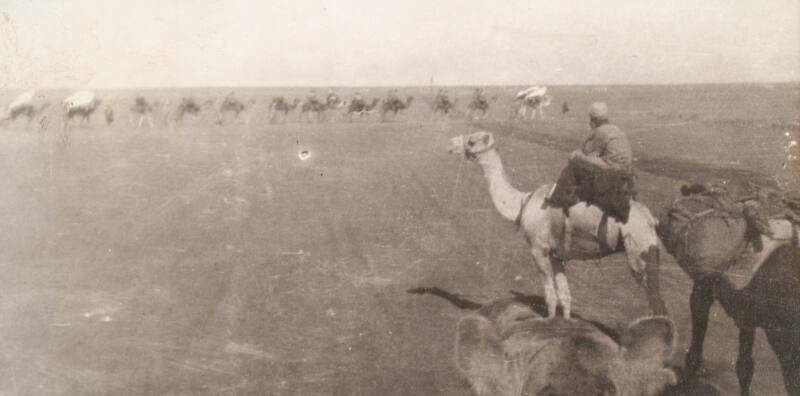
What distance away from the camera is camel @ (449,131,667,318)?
5039 mm

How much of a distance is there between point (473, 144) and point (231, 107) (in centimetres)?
246

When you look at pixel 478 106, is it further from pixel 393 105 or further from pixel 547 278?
pixel 547 278

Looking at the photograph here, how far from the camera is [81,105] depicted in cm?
577

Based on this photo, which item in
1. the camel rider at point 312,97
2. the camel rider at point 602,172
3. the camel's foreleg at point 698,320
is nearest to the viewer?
the camel rider at point 602,172

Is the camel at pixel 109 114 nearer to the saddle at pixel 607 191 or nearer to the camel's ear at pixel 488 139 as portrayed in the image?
the camel's ear at pixel 488 139

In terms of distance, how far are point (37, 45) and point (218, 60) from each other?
1763 millimetres

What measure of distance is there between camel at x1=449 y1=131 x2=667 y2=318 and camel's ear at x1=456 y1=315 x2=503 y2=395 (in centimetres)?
60

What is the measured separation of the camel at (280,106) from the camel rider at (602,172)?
8.83 feet

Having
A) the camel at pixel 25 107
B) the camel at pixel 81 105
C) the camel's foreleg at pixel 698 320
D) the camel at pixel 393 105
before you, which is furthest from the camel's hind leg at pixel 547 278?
the camel at pixel 25 107

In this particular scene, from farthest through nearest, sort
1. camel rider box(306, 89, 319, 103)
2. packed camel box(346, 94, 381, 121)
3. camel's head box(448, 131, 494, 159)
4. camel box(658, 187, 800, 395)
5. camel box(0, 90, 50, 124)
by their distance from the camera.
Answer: packed camel box(346, 94, 381, 121), camel rider box(306, 89, 319, 103), camel box(0, 90, 50, 124), camel's head box(448, 131, 494, 159), camel box(658, 187, 800, 395)

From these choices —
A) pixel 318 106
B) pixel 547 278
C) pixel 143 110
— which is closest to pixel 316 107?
pixel 318 106

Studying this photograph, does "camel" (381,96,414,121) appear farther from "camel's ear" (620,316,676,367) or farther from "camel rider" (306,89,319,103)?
"camel's ear" (620,316,676,367)

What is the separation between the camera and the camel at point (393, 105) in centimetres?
614

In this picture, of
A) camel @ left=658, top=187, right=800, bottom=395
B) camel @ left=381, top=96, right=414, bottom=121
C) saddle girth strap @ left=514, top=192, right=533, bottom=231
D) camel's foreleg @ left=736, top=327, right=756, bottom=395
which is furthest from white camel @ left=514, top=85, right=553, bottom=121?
camel's foreleg @ left=736, top=327, right=756, bottom=395
